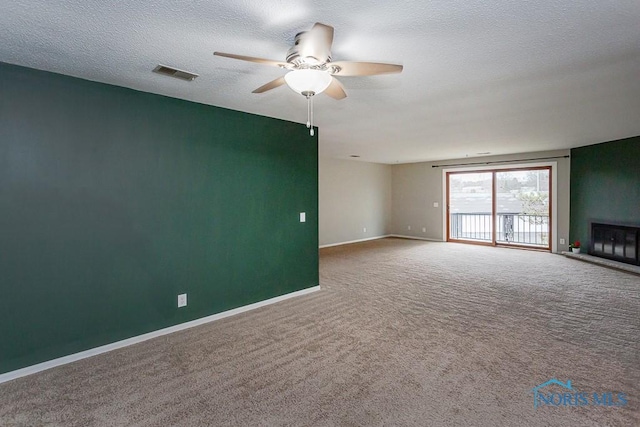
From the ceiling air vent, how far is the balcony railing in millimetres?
8177

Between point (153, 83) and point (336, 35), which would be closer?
point (336, 35)

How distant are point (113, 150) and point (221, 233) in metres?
1.31

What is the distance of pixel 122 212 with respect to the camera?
9.98ft

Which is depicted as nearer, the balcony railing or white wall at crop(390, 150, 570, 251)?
the balcony railing

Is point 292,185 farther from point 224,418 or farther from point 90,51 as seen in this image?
point 224,418

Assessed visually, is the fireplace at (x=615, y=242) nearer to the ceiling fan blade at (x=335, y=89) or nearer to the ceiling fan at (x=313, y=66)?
the ceiling fan blade at (x=335, y=89)

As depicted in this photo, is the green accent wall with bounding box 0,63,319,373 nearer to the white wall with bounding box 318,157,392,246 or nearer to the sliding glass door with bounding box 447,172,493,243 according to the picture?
the white wall with bounding box 318,157,392,246

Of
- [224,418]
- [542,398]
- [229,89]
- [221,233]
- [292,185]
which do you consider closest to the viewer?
[224,418]

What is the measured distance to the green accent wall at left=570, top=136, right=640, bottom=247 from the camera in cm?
586

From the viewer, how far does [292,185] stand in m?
4.40

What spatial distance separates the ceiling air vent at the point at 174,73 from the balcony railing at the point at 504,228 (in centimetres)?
818

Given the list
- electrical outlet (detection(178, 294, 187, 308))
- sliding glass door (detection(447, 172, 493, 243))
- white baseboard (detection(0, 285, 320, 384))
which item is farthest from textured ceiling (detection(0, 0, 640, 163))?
sliding glass door (detection(447, 172, 493, 243))

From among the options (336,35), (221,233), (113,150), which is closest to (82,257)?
(113,150)

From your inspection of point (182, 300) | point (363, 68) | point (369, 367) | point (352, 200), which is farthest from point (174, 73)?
point (352, 200)
